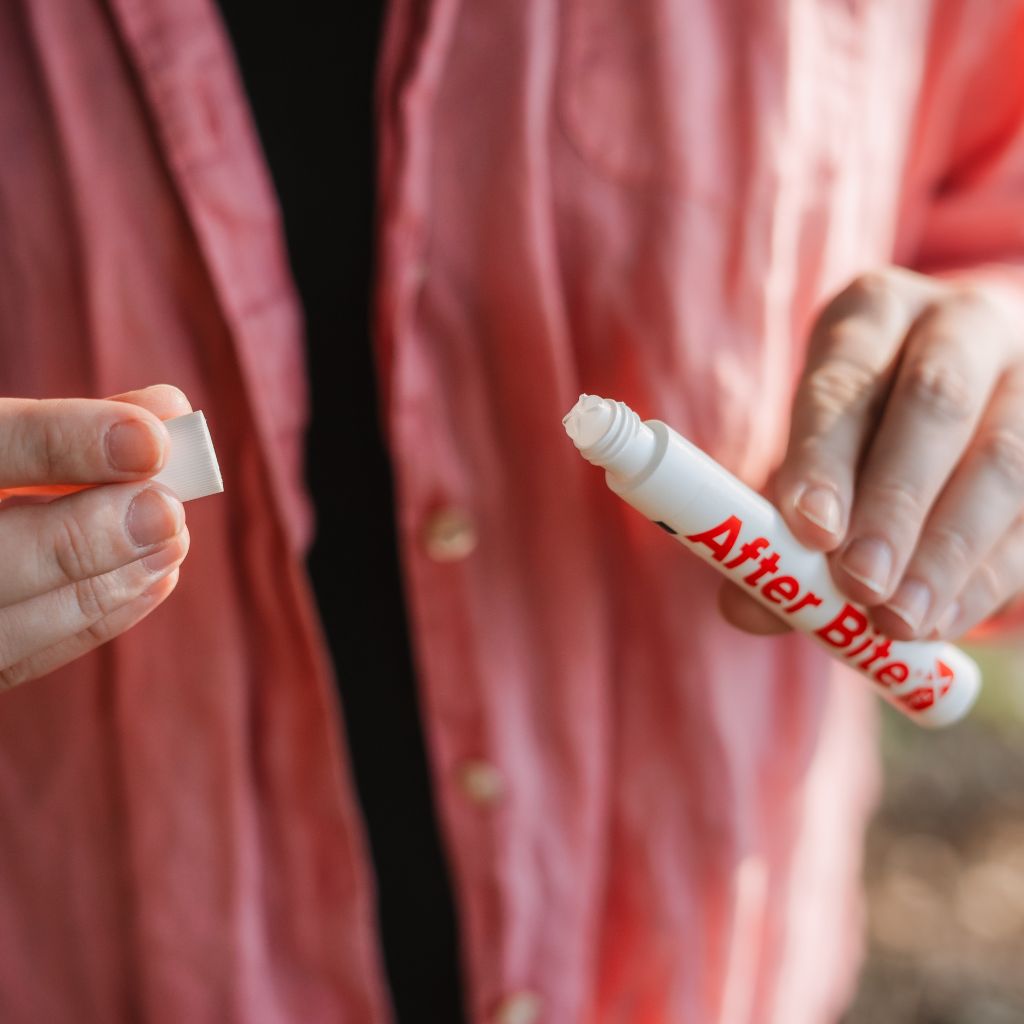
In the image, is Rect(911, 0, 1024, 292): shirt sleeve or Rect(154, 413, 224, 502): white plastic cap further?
Rect(911, 0, 1024, 292): shirt sleeve

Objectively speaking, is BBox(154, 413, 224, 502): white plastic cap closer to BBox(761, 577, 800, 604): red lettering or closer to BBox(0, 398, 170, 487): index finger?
BBox(0, 398, 170, 487): index finger

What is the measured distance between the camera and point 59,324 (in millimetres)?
470

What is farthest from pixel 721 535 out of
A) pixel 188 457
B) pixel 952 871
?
pixel 952 871

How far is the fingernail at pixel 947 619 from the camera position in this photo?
0.44 metres

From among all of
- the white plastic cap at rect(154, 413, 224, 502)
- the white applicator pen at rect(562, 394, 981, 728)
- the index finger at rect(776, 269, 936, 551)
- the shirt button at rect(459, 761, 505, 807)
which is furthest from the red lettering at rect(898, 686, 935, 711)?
the white plastic cap at rect(154, 413, 224, 502)

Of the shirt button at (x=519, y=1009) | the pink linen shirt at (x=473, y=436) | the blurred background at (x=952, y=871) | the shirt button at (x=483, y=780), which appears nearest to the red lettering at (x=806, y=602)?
the pink linen shirt at (x=473, y=436)

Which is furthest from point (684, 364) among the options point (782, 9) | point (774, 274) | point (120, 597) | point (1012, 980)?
point (1012, 980)

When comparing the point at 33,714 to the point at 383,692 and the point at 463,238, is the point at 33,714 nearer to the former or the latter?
the point at 383,692

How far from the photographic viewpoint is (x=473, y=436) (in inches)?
21.0

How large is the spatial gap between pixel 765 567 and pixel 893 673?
0.32 feet

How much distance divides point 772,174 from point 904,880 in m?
1.13

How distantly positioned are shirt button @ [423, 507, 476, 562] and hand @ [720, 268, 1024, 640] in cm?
15

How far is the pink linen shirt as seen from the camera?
1.54 feet

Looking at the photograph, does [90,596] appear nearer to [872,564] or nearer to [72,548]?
[72,548]
